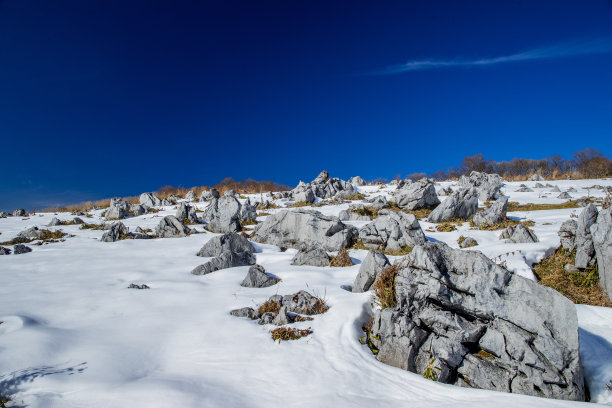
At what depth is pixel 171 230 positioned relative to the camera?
679 inches

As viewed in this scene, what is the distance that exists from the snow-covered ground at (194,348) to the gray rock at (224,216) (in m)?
7.17

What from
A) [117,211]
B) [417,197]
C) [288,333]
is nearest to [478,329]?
[288,333]

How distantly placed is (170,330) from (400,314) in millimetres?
4884

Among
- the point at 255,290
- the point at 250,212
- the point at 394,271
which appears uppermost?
the point at 250,212

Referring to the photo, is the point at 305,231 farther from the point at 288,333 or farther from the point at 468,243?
the point at 288,333

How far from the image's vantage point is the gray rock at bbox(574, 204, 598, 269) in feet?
32.1

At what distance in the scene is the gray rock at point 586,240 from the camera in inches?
385

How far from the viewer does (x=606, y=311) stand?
23.7 ft

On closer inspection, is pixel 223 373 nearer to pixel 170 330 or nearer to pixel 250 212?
pixel 170 330

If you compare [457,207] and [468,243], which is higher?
[457,207]

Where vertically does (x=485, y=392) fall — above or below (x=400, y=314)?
below

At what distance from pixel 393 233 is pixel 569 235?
6188mm

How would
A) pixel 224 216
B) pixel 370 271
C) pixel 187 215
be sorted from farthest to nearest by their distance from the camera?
1. pixel 187 215
2. pixel 224 216
3. pixel 370 271

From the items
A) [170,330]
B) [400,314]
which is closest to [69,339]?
[170,330]
